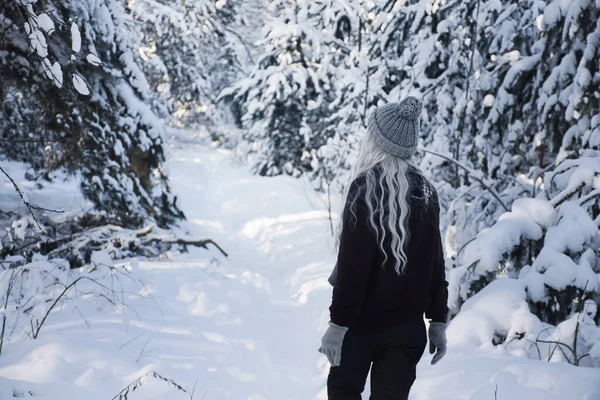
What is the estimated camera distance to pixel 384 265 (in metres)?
2.19

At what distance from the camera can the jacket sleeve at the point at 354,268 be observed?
2113 mm

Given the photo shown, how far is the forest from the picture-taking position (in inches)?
124

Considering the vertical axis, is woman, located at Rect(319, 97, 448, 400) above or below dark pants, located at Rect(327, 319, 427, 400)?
above

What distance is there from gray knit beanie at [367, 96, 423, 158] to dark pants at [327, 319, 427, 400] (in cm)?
87

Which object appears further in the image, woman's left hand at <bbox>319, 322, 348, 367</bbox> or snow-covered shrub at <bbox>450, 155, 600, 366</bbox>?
snow-covered shrub at <bbox>450, 155, 600, 366</bbox>

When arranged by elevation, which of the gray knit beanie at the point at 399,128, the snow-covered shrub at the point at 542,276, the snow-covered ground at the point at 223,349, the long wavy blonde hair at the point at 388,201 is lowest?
the snow-covered ground at the point at 223,349

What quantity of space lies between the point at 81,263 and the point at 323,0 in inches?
392

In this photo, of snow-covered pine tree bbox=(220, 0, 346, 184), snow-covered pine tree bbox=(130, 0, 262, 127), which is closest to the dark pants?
snow-covered pine tree bbox=(130, 0, 262, 127)

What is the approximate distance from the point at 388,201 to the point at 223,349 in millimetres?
2723

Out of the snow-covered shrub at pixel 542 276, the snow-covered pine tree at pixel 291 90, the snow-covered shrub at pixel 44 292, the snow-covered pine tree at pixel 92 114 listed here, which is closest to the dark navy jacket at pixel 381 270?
the snow-covered shrub at pixel 542 276

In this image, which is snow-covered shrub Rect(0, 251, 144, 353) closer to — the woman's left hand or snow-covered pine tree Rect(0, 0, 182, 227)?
snow-covered pine tree Rect(0, 0, 182, 227)

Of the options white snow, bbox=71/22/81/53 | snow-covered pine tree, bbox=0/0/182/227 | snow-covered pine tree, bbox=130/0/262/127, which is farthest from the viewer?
snow-covered pine tree, bbox=130/0/262/127

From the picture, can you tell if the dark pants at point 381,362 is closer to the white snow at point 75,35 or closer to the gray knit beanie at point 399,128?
the gray knit beanie at point 399,128

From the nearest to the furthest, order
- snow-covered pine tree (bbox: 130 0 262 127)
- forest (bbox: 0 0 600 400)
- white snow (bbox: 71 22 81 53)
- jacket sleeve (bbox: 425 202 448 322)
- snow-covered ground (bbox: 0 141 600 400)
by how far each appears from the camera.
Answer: white snow (bbox: 71 22 81 53) < jacket sleeve (bbox: 425 202 448 322) < snow-covered ground (bbox: 0 141 600 400) < forest (bbox: 0 0 600 400) < snow-covered pine tree (bbox: 130 0 262 127)
